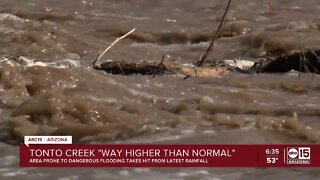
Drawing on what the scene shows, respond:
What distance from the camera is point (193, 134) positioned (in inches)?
165

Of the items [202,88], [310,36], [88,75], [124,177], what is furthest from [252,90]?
[310,36]

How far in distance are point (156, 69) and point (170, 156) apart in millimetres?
2383

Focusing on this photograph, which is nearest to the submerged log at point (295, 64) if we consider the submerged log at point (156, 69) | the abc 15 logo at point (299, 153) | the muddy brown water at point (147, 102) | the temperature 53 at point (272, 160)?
the muddy brown water at point (147, 102)

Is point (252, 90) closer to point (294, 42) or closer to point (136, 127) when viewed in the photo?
point (136, 127)

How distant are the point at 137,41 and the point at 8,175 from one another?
18.2 ft

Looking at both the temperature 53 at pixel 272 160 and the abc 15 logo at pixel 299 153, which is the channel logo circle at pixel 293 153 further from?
the temperature 53 at pixel 272 160

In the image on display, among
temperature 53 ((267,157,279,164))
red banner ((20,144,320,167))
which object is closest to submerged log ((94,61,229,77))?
red banner ((20,144,320,167))

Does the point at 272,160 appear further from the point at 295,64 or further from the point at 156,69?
the point at 295,64

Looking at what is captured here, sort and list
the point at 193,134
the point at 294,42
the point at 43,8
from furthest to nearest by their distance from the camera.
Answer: the point at 43,8 → the point at 294,42 → the point at 193,134

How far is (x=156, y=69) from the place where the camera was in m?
6.03

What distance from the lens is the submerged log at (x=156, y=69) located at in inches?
236

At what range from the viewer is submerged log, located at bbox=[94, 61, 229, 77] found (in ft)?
19.7

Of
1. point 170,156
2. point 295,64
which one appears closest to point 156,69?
point 295,64

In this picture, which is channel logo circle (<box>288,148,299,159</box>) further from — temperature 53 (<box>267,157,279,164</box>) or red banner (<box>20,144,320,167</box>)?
temperature 53 (<box>267,157,279,164</box>)
